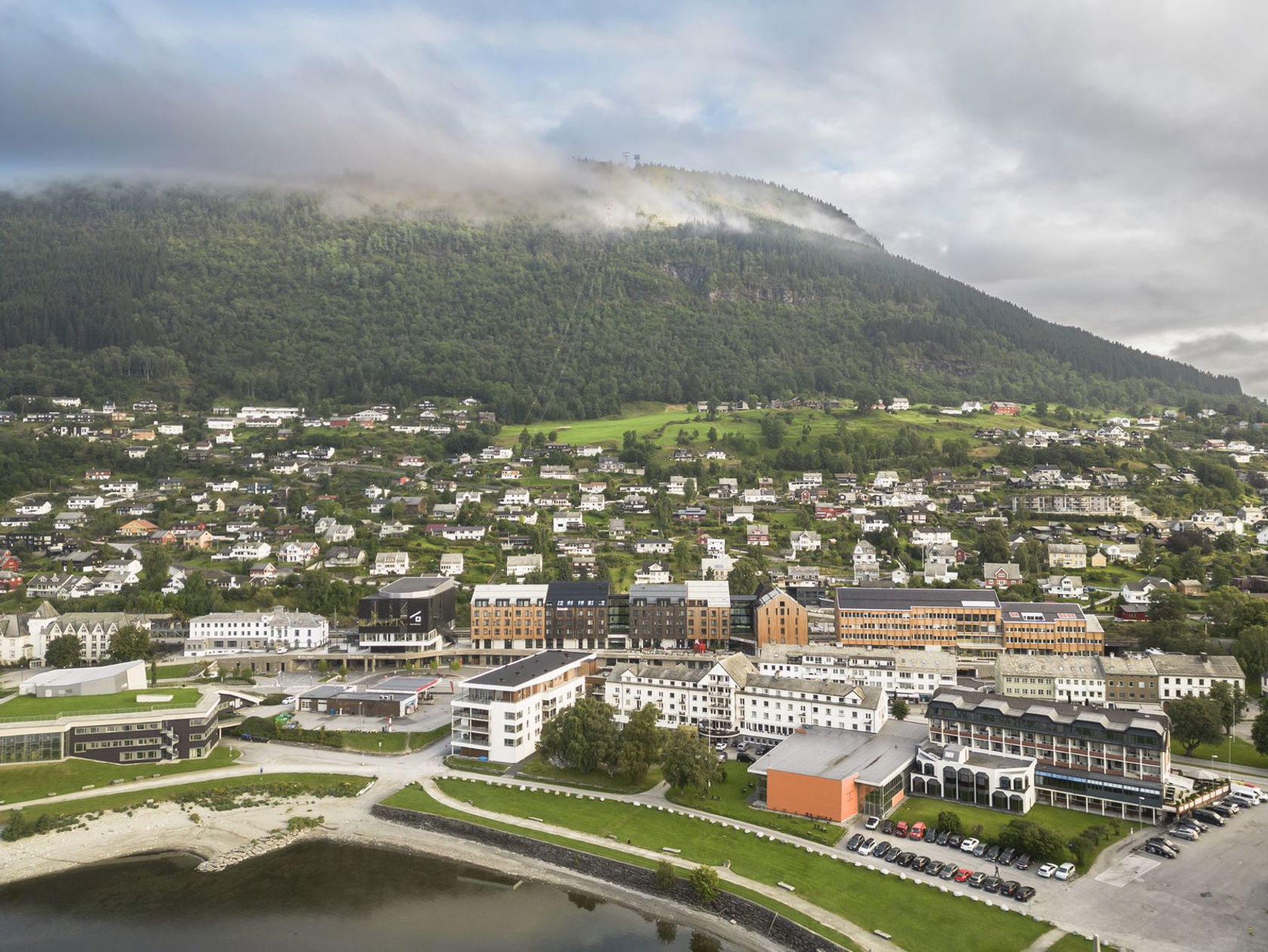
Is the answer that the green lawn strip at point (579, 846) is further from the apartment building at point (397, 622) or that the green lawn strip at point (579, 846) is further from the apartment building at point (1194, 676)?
the apartment building at point (1194, 676)

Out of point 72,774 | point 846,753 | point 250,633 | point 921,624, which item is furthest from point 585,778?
point 250,633

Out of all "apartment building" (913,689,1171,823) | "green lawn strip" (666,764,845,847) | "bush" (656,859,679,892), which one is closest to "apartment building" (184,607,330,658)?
"green lawn strip" (666,764,845,847)

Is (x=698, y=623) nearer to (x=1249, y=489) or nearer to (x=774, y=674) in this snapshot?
(x=774, y=674)

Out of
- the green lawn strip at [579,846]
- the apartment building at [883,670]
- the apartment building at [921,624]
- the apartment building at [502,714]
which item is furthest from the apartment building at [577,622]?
the green lawn strip at [579,846]

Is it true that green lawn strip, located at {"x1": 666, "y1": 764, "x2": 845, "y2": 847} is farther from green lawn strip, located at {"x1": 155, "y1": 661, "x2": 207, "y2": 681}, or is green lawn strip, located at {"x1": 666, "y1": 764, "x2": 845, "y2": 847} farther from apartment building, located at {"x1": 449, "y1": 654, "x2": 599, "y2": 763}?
green lawn strip, located at {"x1": 155, "y1": 661, "x2": 207, "y2": 681}

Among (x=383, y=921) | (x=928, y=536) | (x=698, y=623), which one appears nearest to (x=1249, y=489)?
(x=928, y=536)
